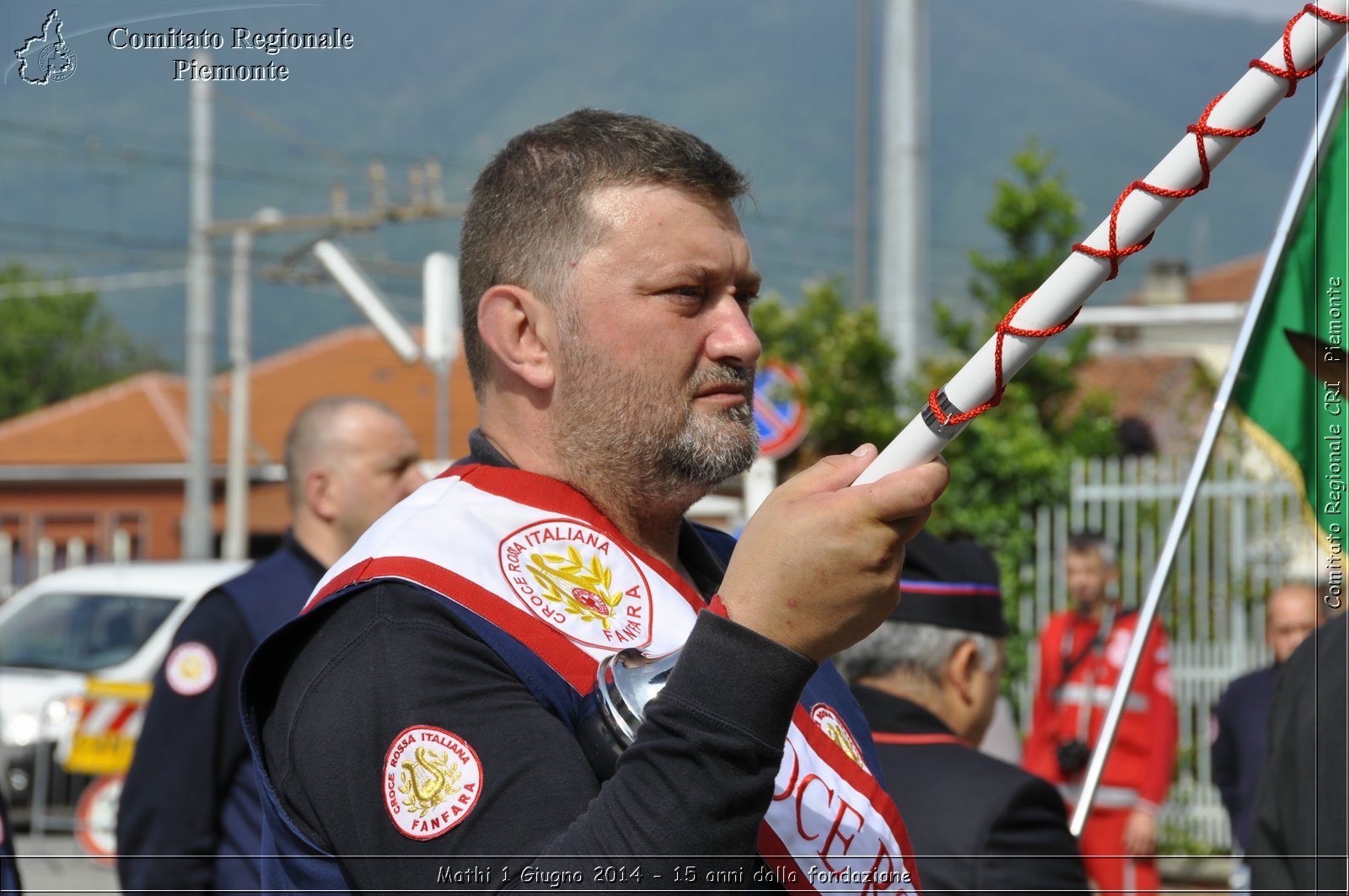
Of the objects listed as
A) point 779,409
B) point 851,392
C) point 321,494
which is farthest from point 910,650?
point 851,392

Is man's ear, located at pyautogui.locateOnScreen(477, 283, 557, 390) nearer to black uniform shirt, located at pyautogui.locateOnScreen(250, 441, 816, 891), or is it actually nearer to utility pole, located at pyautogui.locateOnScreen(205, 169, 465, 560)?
black uniform shirt, located at pyautogui.locateOnScreen(250, 441, 816, 891)

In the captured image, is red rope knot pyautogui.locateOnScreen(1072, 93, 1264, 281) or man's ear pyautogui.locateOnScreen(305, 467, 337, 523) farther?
man's ear pyautogui.locateOnScreen(305, 467, 337, 523)

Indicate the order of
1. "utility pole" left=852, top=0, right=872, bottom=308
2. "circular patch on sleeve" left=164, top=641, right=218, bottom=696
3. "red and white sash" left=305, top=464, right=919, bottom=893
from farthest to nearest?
"utility pole" left=852, top=0, right=872, bottom=308, "circular patch on sleeve" left=164, top=641, right=218, bottom=696, "red and white sash" left=305, top=464, right=919, bottom=893

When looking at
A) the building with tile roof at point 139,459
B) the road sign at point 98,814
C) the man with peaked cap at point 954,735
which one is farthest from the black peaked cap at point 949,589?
the building with tile roof at point 139,459

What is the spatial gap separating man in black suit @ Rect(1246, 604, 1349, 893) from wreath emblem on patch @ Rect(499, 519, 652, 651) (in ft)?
3.38

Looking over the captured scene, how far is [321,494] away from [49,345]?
32.8 m

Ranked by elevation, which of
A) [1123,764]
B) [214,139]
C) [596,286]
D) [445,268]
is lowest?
[1123,764]

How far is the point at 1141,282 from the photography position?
4331 centimetres

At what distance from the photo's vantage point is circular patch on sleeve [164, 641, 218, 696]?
12.5ft

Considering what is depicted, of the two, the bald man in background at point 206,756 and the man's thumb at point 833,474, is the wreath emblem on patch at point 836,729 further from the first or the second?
the bald man in background at point 206,756

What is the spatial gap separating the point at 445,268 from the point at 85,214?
270 inches

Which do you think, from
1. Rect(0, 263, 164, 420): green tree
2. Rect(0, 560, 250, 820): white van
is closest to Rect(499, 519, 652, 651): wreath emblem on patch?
Rect(0, 560, 250, 820): white van

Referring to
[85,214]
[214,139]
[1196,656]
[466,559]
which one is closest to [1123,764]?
[1196,656]

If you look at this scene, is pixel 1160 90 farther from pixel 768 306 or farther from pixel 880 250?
pixel 768 306
